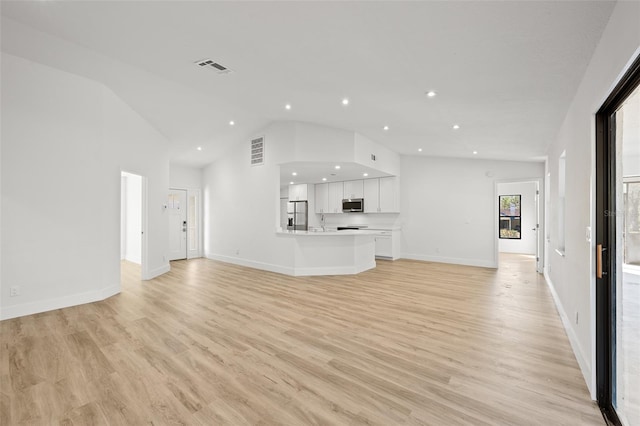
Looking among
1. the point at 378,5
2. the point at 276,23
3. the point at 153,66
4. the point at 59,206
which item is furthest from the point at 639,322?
the point at 59,206

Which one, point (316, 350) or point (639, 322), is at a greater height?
point (639, 322)

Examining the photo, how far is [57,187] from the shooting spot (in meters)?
4.05

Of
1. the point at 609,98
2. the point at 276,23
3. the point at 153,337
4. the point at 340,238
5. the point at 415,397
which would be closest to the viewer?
the point at 609,98

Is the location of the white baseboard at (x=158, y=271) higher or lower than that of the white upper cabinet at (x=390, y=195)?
lower

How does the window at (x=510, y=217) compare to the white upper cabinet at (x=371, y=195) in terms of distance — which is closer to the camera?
the white upper cabinet at (x=371, y=195)

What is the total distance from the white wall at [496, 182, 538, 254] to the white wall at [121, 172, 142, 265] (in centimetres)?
1097

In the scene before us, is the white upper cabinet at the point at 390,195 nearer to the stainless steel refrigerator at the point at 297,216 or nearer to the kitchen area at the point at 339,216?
the kitchen area at the point at 339,216

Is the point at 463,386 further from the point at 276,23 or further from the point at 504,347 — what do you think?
the point at 276,23

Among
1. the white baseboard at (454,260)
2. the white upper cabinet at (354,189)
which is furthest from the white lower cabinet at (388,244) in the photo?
the white upper cabinet at (354,189)

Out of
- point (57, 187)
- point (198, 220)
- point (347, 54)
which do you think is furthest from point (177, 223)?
point (347, 54)

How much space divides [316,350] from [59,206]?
13.2 feet

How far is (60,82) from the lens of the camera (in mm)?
4035

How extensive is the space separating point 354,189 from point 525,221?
6.06 metres

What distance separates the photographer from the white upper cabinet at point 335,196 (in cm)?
919
